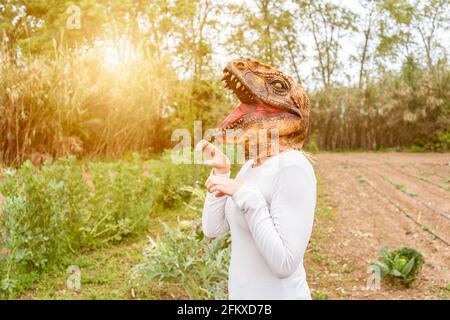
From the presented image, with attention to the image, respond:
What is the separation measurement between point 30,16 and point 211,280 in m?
14.9

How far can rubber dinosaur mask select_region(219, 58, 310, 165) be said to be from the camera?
49.1 inches

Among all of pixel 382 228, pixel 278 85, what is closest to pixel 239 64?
pixel 278 85

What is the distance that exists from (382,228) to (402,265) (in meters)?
1.97

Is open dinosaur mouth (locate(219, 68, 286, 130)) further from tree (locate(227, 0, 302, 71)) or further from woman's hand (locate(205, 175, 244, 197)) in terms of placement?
tree (locate(227, 0, 302, 71))

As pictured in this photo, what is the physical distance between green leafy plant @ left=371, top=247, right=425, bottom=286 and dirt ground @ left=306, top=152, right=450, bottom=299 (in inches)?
3.1

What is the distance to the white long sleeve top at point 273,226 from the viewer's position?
126cm

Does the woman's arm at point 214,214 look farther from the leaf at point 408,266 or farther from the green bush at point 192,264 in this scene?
the leaf at point 408,266

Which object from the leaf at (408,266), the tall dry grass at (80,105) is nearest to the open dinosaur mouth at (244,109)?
the leaf at (408,266)

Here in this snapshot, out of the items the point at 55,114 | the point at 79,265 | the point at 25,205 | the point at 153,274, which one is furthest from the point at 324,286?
the point at 55,114

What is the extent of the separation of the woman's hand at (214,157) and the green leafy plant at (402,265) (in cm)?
306

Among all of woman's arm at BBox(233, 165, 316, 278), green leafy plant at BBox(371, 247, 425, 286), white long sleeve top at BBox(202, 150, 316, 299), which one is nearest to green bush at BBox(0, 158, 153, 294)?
green leafy plant at BBox(371, 247, 425, 286)

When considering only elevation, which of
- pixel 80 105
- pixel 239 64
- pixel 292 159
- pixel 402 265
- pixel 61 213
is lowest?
pixel 402 265

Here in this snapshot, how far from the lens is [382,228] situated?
6020 mm
